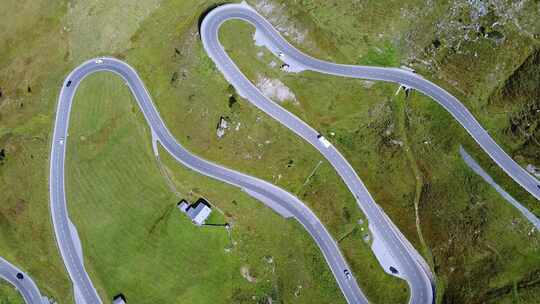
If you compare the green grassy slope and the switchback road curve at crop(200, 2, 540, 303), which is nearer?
the switchback road curve at crop(200, 2, 540, 303)

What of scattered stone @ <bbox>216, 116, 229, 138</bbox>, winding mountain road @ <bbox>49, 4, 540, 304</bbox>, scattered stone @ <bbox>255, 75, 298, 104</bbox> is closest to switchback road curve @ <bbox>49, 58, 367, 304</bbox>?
winding mountain road @ <bbox>49, 4, 540, 304</bbox>

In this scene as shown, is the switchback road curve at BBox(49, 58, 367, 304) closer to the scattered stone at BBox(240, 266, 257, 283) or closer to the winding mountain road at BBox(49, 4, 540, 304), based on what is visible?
the winding mountain road at BBox(49, 4, 540, 304)

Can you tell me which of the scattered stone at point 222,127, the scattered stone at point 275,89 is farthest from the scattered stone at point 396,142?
the scattered stone at point 222,127

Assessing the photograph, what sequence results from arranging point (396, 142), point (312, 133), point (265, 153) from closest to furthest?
point (396, 142), point (265, 153), point (312, 133)

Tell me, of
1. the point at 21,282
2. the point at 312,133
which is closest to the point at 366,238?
the point at 312,133

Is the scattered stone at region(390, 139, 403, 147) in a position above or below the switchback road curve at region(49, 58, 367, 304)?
below

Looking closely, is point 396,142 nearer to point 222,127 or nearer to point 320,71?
point 320,71

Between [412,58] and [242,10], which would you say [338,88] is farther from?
[242,10]
